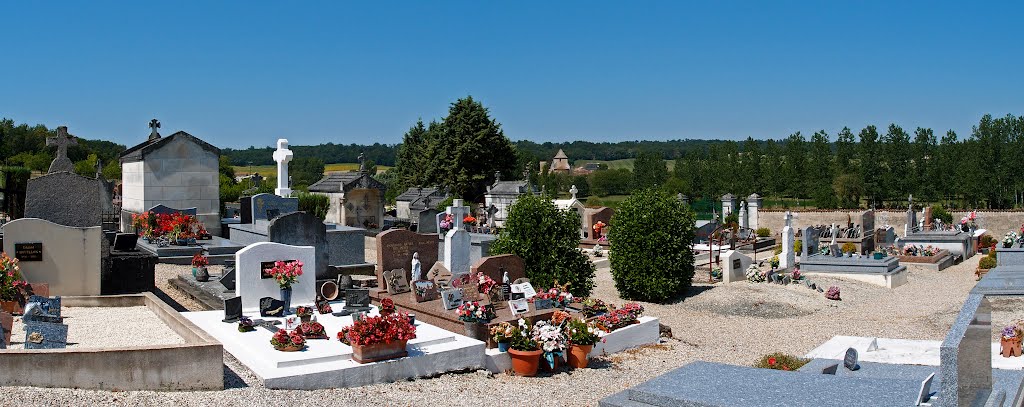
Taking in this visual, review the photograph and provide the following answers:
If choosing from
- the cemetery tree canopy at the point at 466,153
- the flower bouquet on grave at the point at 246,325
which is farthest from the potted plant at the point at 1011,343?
the cemetery tree canopy at the point at 466,153

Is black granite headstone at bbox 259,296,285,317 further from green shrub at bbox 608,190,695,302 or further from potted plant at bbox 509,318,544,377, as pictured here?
green shrub at bbox 608,190,695,302

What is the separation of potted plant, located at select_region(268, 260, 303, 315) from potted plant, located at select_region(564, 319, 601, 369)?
4046 mm

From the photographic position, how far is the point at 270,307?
38.6 feet

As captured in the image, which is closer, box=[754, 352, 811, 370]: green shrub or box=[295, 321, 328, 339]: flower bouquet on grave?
box=[295, 321, 328, 339]: flower bouquet on grave

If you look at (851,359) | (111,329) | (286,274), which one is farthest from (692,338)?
(111,329)

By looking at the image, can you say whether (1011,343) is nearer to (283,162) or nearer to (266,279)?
(266,279)

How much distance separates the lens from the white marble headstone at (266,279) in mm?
12156

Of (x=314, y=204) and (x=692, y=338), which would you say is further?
(x=314, y=204)

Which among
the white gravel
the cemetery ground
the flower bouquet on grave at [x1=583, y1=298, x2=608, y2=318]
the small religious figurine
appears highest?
the small religious figurine

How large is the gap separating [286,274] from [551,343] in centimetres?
414

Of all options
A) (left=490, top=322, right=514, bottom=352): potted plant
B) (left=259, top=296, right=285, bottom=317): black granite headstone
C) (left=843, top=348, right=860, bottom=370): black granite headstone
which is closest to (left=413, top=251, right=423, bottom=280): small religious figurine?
(left=259, top=296, right=285, bottom=317): black granite headstone

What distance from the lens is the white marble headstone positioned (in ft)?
39.9

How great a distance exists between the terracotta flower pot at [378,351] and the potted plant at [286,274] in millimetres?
3131

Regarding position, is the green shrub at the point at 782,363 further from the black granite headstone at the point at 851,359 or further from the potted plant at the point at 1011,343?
the potted plant at the point at 1011,343
